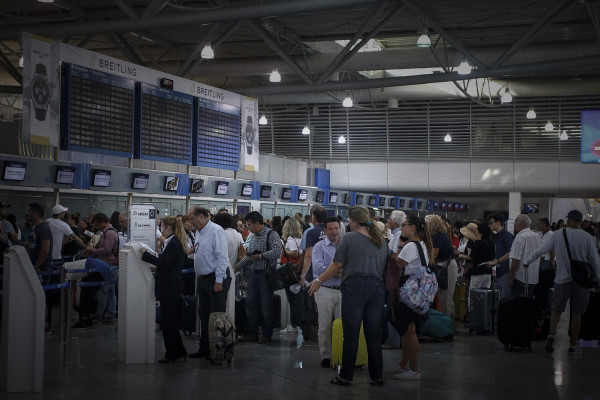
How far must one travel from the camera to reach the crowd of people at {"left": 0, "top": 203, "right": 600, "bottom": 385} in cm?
690

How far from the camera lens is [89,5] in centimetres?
1538

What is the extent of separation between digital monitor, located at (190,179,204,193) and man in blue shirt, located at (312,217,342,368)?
25.3 feet

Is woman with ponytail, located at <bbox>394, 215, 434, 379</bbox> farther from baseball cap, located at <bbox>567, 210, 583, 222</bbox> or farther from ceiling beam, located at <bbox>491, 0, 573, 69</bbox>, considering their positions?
ceiling beam, located at <bbox>491, 0, 573, 69</bbox>

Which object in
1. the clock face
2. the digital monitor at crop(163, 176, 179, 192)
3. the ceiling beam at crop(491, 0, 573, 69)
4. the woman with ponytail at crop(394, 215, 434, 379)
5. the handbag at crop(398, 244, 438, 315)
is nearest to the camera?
the handbag at crop(398, 244, 438, 315)

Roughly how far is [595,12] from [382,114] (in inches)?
434

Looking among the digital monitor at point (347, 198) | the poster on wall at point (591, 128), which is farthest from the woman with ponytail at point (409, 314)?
the digital monitor at point (347, 198)

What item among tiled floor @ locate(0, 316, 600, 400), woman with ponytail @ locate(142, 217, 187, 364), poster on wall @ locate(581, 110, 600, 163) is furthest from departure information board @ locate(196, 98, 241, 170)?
poster on wall @ locate(581, 110, 600, 163)

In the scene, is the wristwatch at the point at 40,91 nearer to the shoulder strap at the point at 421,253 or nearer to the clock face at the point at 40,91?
the clock face at the point at 40,91

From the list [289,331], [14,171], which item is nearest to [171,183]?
[14,171]

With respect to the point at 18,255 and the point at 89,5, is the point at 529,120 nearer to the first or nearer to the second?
the point at 89,5

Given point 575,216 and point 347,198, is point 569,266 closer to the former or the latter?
point 575,216

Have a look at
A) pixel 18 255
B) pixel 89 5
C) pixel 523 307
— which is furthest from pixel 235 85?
pixel 18 255

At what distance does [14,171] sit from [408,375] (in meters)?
7.55

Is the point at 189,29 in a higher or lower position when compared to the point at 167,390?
higher
